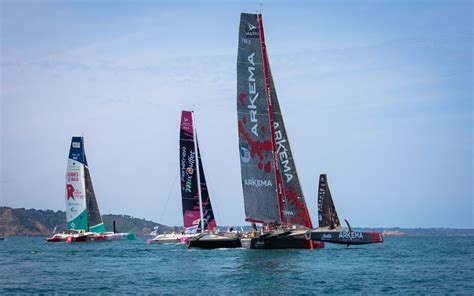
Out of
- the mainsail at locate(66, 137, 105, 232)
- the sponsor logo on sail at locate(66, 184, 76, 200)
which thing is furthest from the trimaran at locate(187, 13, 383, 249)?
the sponsor logo on sail at locate(66, 184, 76, 200)

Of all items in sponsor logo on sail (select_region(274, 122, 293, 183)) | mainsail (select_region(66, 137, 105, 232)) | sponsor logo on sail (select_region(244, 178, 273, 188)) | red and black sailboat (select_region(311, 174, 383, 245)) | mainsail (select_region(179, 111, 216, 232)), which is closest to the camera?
red and black sailboat (select_region(311, 174, 383, 245))

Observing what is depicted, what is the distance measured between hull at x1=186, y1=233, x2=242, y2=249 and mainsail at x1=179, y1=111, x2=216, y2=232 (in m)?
11.4

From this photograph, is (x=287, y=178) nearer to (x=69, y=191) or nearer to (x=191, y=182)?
(x=191, y=182)

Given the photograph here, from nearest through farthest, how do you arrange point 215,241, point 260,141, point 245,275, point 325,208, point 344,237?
point 245,275, point 260,141, point 344,237, point 215,241, point 325,208

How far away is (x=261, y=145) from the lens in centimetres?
5328

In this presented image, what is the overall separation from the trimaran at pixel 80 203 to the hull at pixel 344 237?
4869cm

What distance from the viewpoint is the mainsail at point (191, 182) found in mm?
72312

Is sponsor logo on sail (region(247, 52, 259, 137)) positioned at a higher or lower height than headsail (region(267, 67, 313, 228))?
higher

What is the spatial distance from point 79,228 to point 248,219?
49843 millimetres

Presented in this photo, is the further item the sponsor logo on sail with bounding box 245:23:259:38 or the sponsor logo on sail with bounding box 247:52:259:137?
the sponsor logo on sail with bounding box 245:23:259:38

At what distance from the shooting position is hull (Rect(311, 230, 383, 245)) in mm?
51594

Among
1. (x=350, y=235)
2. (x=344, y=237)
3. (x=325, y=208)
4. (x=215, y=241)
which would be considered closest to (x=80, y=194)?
(x=325, y=208)

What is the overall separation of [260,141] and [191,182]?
21.5 m

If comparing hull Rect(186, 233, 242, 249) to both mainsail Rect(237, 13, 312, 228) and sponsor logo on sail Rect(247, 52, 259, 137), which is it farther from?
sponsor logo on sail Rect(247, 52, 259, 137)
